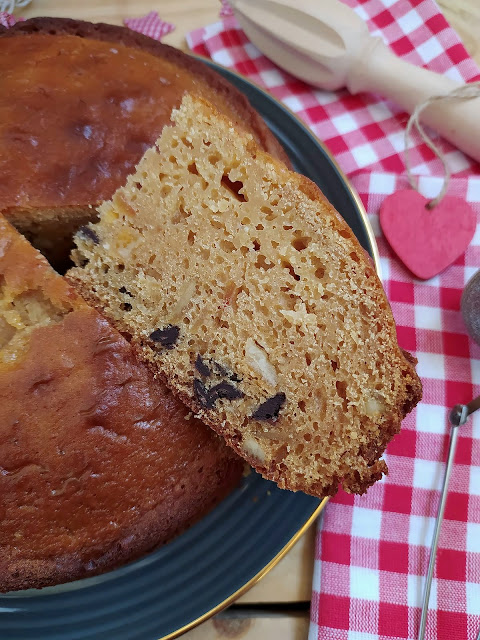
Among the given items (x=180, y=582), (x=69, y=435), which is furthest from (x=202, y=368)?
(x=180, y=582)

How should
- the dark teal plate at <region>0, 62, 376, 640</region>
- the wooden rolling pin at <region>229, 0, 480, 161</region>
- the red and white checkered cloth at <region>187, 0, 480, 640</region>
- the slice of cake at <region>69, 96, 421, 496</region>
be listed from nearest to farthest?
the slice of cake at <region>69, 96, 421, 496</region> < the dark teal plate at <region>0, 62, 376, 640</region> < the red and white checkered cloth at <region>187, 0, 480, 640</region> < the wooden rolling pin at <region>229, 0, 480, 161</region>

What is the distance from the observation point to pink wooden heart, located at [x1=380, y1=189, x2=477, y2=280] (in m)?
2.12

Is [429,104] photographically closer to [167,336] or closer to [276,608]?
[167,336]

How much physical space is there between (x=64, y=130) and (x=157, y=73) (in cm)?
39

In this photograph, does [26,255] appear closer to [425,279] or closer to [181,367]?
[181,367]

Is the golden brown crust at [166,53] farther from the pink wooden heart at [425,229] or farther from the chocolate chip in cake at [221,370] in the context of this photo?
the chocolate chip in cake at [221,370]

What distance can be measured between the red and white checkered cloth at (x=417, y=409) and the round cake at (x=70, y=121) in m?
0.65

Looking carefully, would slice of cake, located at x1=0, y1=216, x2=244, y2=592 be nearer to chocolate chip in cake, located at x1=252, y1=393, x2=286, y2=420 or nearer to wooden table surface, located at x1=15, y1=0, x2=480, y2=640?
chocolate chip in cake, located at x1=252, y1=393, x2=286, y2=420

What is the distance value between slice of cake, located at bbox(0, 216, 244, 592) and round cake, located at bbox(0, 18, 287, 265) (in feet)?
0.52

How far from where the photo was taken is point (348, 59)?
7.33ft

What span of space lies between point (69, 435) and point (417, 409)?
124cm

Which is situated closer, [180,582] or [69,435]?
Answer: [69,435]

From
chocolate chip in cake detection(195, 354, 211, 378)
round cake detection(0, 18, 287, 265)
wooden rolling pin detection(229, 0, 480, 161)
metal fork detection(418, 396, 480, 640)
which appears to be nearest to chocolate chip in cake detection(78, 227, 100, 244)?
round cake detection(0, 18, 287, 265)

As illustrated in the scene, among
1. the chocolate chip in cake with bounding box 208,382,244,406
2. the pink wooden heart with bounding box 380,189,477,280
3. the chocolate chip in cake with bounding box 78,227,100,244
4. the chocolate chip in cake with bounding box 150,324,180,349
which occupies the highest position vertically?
the chocolate chip in cake with bounding box 78,227,100,244
